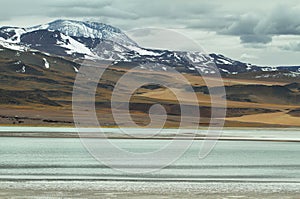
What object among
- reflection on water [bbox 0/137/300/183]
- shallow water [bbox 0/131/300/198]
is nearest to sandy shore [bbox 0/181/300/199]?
shallow water [bbox 0/131/300/198]

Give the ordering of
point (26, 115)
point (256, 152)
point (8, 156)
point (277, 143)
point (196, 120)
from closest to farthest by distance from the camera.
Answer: point (8, 156)
point (256, 152)
point (277, 143)
point (26, 115)
point (196, 120)

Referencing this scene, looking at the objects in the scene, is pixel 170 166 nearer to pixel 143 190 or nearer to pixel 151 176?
pixel 151 176

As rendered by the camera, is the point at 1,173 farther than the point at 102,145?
No

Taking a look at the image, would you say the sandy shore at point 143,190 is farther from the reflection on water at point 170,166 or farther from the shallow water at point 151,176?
the reflection on water at point 170,166

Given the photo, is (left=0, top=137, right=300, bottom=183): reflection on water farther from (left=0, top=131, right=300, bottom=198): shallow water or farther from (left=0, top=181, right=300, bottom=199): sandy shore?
(left=0, top=181, right=300, bottom=199): sandy shore

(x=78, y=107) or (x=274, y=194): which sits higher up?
(x=274, y=194)

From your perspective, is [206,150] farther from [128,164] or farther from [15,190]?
[15,190]

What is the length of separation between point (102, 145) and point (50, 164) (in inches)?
1101

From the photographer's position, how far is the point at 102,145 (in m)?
82.5

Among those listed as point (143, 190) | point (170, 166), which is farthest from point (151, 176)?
point (170, 166)

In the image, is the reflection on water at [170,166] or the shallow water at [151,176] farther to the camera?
the reflection on water at [170,166]

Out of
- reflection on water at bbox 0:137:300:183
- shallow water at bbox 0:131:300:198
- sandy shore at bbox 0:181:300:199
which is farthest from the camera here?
reflection on water at bbox 0:137:300:183

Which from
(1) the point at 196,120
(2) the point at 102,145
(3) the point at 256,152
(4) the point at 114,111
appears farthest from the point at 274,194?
(4) the point at 114,111

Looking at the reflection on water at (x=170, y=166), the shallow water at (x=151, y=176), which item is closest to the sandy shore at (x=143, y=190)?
the shallow water at (x=151, y=176)
